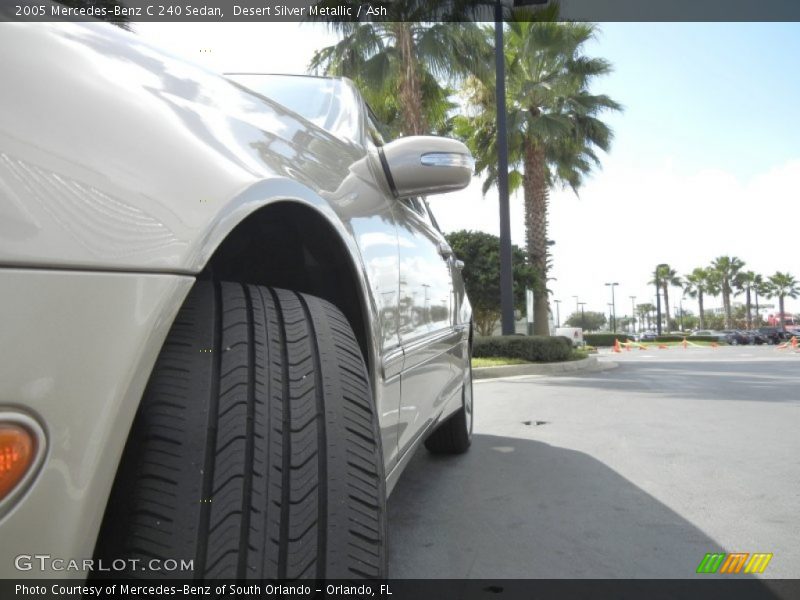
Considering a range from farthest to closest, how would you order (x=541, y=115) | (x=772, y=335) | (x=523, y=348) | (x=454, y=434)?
(x=772, y=335) → (x=541, y=115) → (x=523, y=348) → (x=454, y=434)

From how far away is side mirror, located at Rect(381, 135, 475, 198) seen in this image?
6.27ft

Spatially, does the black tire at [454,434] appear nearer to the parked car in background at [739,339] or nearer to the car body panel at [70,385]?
the car body panel at [70,385]

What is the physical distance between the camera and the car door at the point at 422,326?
6.17 ft

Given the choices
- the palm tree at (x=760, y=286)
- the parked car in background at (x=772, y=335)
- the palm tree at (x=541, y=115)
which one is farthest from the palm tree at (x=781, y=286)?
the palm tree at (x=541, y=115)

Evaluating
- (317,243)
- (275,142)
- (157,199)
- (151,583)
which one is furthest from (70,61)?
(151,583)

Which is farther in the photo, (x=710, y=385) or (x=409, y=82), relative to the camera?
(x=409, y=82)

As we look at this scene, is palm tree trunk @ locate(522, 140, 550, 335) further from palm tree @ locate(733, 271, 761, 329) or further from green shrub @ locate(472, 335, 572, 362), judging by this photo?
palm tree @ locate(733, 271, 761, 329)

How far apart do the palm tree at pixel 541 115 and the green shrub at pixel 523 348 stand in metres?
5.72

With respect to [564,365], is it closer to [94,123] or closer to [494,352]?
[494,352]

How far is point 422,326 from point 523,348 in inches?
387

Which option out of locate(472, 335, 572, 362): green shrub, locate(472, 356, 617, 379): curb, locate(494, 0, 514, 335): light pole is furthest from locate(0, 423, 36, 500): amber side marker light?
locate(494, 0, 514, 335): light pole

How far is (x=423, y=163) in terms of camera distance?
1.91 metres

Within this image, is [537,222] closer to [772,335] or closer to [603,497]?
[603,497]

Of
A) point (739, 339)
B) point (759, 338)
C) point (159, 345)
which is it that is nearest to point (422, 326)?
point (159, 345)
